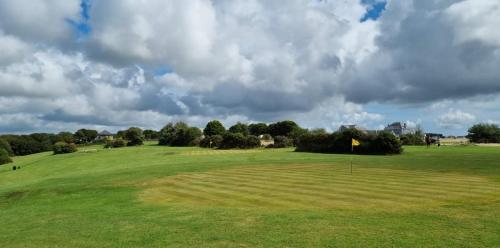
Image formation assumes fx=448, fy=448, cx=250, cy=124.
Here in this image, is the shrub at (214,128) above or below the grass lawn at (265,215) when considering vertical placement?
above

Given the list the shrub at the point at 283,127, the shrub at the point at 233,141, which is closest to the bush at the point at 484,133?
the shrub at the point at 283,127

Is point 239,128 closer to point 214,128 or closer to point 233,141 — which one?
point 214,128

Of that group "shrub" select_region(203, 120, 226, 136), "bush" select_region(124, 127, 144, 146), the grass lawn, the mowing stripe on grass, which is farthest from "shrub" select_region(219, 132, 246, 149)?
the grass lawn

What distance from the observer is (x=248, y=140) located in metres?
118

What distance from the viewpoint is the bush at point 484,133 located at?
535 feet

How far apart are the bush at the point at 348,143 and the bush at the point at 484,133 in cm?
9855

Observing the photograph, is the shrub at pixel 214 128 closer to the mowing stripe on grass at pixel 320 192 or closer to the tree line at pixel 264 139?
the tree line at pixel 264 139

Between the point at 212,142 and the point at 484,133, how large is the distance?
349ft

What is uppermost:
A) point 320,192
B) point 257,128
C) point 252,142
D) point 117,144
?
point 257,128

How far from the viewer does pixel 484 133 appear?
167 metres

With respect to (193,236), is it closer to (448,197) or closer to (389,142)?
(448,197)

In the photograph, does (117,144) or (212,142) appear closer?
(212,142)

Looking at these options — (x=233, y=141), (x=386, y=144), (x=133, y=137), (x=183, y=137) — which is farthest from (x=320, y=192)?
(x=133, y=137)

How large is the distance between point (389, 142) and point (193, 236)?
66.8 metres
